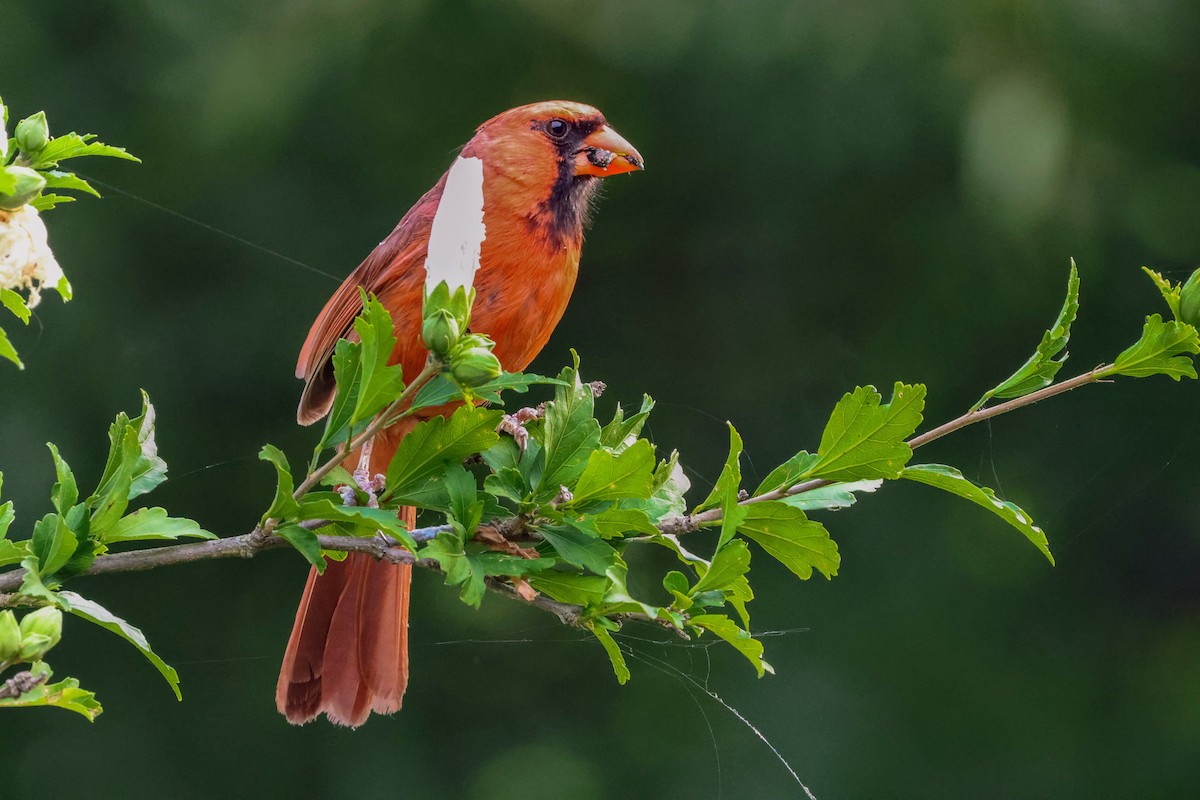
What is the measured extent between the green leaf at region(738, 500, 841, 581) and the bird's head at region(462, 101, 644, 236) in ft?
1.67

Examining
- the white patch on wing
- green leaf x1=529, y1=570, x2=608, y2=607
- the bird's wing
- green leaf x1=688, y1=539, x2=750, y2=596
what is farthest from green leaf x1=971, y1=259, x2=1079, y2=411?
the bird's wing

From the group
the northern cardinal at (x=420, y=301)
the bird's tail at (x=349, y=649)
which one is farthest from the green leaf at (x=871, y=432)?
the bird's tail at (x=349, y=649)

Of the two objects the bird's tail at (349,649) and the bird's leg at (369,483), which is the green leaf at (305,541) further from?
the bird's tail at (349,649)

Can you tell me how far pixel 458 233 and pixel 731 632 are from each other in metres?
0.38

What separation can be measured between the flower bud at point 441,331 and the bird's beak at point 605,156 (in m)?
0.62

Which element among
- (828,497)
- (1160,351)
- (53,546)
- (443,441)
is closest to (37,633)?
(53,546)

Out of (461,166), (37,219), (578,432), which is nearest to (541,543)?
(578,432)

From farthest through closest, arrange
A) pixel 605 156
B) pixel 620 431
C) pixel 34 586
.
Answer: pixel 605 156, pixel 620 431, pixel 34 586

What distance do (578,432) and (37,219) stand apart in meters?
0.45

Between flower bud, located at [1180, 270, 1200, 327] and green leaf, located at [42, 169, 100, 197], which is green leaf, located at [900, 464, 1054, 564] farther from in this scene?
green leaf, located at [42, 169, 100, 197]

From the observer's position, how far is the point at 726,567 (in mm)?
1113

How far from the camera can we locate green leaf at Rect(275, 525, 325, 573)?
111 centimetres

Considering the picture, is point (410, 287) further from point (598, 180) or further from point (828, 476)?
point (828, 476)

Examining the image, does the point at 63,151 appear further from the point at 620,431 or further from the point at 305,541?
the point at 620,431
